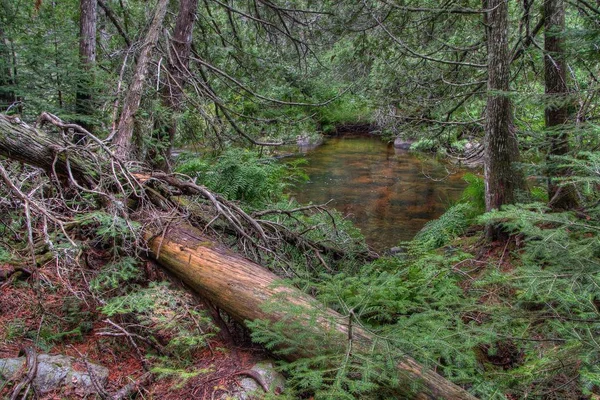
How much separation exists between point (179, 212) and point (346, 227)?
292 cm

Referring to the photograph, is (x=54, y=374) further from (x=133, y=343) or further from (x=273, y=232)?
(x=273, y=232)

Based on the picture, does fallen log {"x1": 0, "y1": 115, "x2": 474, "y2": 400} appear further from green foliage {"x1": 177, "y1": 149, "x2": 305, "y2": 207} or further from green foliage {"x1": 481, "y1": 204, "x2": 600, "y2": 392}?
green foliage {"x1": 177, "y1": 149, "x2": 305, "y2": 207}

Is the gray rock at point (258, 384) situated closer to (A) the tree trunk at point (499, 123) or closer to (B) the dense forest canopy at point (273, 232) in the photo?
(B) the dense forest canopy at point (273, 232)

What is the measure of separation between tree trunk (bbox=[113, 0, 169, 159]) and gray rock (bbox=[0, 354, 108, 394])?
2.25m

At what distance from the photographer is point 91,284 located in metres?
3.17

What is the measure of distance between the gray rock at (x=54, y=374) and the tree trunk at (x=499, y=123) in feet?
14.7

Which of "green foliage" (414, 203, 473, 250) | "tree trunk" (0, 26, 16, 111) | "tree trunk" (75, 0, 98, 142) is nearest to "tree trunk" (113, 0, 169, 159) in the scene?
"tree trunk" (75, 0, 98, 142)

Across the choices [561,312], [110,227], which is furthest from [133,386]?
[561,312]

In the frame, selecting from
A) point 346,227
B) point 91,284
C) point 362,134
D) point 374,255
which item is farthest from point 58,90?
point 362,134

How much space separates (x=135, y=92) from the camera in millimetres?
4992

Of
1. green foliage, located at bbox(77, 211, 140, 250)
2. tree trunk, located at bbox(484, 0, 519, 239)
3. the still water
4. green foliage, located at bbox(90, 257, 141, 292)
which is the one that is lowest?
the still water

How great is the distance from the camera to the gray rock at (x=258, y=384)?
266cm

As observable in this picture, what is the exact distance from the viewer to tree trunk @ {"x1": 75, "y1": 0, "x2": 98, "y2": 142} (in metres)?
6.07

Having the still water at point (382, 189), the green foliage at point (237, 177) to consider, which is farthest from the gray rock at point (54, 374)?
the still water at point (382, 189)
